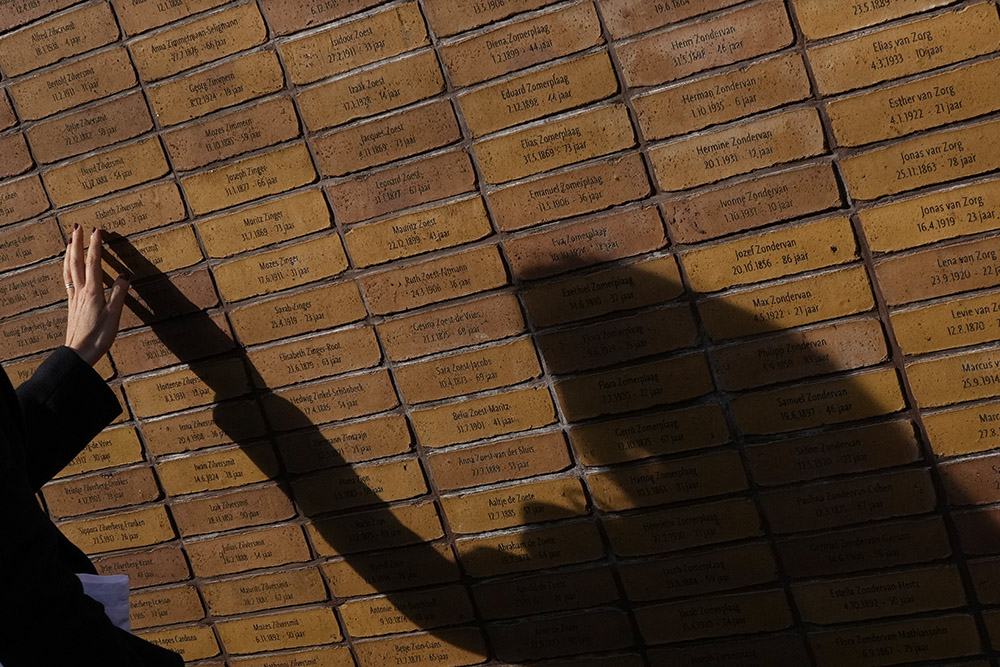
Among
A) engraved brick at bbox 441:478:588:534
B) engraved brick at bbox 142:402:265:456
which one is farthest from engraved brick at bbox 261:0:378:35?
engraved brick at bbox 441:478:588:534

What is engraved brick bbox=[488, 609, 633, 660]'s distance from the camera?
2.26 m

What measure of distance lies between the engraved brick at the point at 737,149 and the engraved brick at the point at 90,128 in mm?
1207

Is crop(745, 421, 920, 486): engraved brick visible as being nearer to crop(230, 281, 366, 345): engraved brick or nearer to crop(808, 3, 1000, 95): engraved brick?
crop(808, 3, 1000, 95): engraved brick

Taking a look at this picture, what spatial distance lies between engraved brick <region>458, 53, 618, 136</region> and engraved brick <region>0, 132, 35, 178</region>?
3.61 ft

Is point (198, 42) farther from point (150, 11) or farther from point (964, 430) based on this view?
point (964, 430)

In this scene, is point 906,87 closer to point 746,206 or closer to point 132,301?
point 746,206

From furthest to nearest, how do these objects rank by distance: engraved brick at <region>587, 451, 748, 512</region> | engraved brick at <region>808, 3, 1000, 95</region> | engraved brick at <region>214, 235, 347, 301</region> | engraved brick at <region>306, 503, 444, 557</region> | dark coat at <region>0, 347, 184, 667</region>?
engraved brick at <region>306, 503, 444, 557</region>
engraved brick at <region>214, 235, 347, 301</region>
engraved brick at <region>587, 451, 748, 512</region>
engraved brick at <region>808, 3, 1000, 95</region>
dark coat at <region>0, 347, 184, 667</region>

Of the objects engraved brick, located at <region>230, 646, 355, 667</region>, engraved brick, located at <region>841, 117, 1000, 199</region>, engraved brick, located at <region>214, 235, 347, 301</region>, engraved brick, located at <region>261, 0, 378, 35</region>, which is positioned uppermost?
engraved brick, located at <region>261, 0, 378, 35</region>

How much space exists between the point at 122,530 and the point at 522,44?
1.60 m

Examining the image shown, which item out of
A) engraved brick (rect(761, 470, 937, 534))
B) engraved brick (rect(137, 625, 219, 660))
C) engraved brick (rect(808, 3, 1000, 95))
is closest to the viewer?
engraved brick (rect(808, 3, 1000, 95))

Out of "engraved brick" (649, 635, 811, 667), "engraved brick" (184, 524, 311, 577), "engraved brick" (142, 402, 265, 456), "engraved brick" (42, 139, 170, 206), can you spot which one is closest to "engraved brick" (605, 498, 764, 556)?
"engraved brick" (649, 635, 811, 667)

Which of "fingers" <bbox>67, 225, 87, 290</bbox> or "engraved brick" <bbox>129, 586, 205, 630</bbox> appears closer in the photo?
"fingers" <bbox>67, 225, 87, 290</bbox>

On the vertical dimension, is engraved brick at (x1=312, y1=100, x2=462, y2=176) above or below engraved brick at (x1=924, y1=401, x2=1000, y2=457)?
above

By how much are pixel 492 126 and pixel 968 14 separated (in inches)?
37.0
